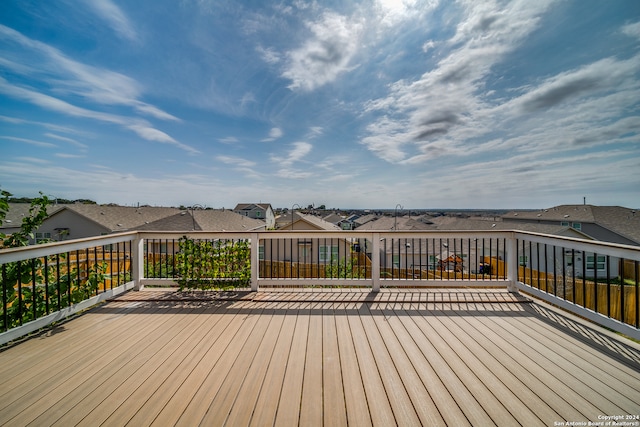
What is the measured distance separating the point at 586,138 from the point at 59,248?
53.0ft

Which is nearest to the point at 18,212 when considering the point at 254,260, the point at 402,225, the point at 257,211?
the point at 257,211

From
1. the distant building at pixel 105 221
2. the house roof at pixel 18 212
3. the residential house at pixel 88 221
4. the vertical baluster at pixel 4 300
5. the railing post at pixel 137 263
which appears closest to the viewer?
the vertical baluster at pixel 4 300

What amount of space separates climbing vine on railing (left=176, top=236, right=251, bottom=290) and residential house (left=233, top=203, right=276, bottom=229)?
34305 mm

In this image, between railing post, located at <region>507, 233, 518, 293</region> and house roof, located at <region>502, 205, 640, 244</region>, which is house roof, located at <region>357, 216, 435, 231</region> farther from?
railing post, located at <region>507, 233, 518, 293</region>

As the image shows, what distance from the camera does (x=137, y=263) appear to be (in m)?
4.00

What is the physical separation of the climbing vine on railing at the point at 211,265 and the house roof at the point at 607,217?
72.0 feet

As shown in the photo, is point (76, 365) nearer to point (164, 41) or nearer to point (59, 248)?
point (59, 248)

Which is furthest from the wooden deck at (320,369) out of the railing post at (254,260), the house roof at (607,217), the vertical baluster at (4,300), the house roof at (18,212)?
the house roof at (18,212)

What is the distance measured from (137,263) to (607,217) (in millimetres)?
25665

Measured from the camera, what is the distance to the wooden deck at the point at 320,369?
1469 millimetres

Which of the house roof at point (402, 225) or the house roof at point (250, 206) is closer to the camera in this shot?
the house roof at point (402, 225)

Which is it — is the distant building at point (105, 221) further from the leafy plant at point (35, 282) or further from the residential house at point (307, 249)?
the leafy plant at point (35, 282)

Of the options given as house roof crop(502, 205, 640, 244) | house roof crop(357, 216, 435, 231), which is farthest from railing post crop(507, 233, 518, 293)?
house roof crop(502, 205, 640, 244)

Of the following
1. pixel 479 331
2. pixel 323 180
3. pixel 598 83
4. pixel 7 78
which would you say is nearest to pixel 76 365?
pixel 479 331
